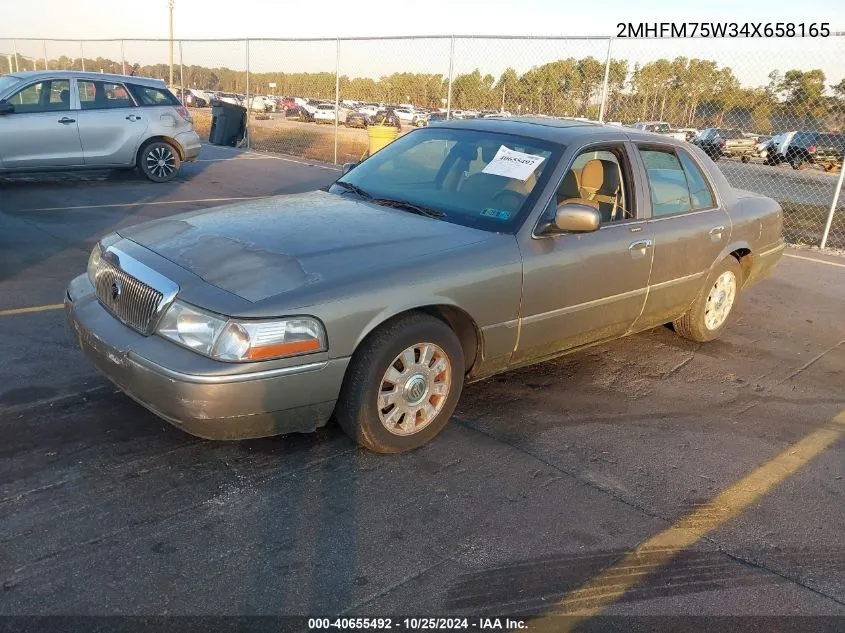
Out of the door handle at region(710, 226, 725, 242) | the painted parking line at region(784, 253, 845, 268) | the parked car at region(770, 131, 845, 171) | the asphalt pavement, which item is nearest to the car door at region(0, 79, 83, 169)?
the asphalt pavement

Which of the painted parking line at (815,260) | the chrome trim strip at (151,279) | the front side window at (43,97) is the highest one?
the front side window at (43,97)

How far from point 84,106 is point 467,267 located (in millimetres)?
9583

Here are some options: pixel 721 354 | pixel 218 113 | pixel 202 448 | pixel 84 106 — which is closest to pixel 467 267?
pixel 202 448

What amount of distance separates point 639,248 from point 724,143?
13338 mm

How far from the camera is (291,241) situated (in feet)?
11.9

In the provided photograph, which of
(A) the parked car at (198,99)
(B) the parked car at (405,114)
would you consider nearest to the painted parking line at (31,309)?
(B) the parked car at (405,114)

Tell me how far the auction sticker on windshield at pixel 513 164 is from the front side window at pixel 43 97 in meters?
8.91

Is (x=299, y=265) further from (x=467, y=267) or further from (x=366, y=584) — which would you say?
(x=366, y=584)

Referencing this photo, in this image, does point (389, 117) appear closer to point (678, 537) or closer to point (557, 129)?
point (557, 129)

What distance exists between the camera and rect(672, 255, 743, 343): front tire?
18.0ft

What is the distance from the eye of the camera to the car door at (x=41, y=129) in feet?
34.3

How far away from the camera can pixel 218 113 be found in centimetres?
1950

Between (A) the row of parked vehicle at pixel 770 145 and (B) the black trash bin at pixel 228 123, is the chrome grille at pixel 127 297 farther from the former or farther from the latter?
(B) the black trash bin at pixel 228 123

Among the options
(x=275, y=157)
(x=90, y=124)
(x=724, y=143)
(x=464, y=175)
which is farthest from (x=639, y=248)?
(x=275, y=157)
